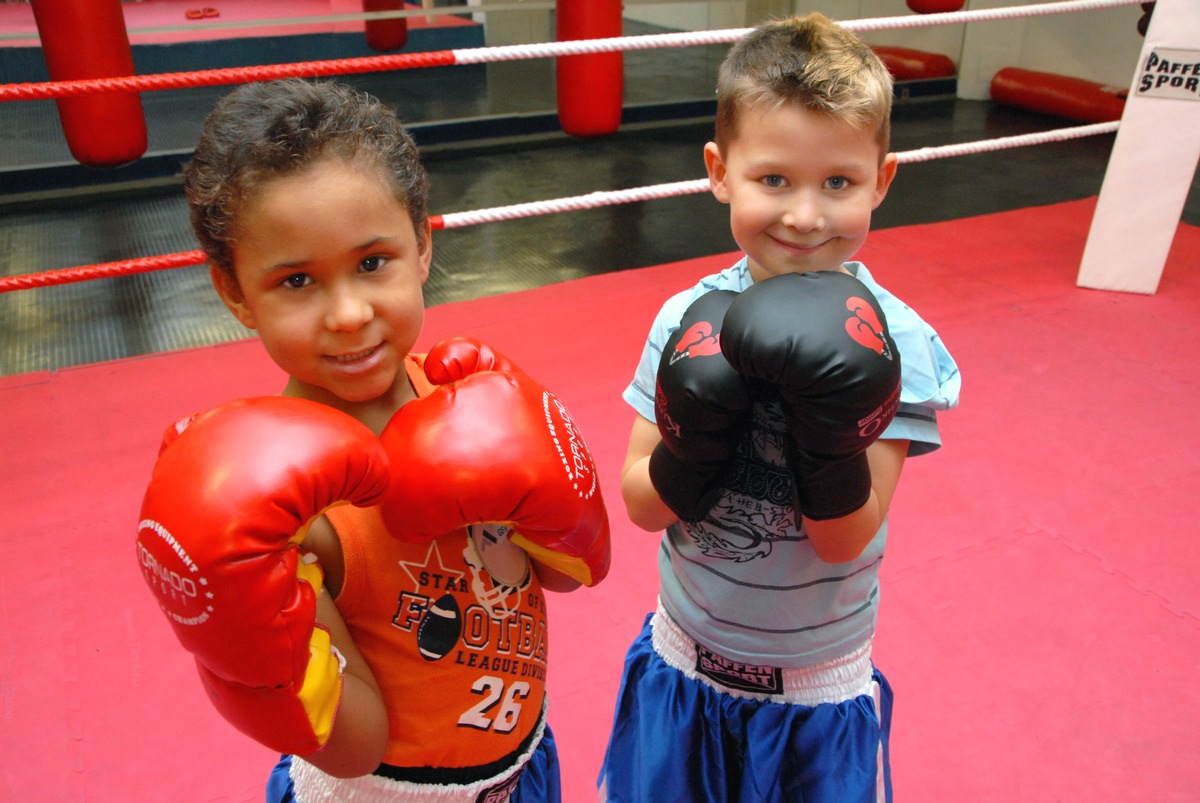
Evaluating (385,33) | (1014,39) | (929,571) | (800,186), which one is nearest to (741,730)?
(800,186)

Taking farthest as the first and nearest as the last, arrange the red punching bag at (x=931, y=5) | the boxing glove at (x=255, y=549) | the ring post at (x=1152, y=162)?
the red punching bag at (x=931, y=5), the ring post at (x=1152, y=162), the boxing glove at (x=255, y=549)

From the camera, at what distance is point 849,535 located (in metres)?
0.79

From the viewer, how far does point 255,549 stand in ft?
1.95

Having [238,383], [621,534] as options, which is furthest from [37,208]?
[621,534]

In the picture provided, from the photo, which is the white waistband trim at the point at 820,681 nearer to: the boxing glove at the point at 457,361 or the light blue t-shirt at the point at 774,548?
the light blue t-shirt at the point at 774,548

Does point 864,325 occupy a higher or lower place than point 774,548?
higher

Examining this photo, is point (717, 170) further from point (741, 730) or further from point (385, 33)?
point (385, 33)

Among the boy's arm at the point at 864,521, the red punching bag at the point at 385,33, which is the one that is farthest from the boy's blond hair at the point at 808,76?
the red punching bag at the point at 385,33

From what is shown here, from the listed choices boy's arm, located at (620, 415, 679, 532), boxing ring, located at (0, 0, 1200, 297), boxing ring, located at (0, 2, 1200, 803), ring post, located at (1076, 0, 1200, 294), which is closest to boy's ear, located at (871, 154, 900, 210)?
boy's arm, located at (620, 415, 679, 532)

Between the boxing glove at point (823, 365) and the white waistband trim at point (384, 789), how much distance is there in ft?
1.25

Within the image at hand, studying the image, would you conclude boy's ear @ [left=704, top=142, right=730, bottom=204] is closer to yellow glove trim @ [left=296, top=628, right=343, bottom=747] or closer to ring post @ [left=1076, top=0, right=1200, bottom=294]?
yellow glove trim @ [left=296, top=628, right=343, bottom=747]

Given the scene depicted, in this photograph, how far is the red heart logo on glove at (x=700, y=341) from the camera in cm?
74

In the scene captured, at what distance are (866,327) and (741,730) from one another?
484mm

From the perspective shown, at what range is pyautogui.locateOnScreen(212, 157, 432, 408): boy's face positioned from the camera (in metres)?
0.66
